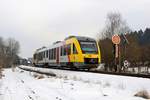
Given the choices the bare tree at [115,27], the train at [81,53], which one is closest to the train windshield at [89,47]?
the train at [81,53]

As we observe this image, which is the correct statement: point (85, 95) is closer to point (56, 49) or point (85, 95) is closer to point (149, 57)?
point (56, 49)

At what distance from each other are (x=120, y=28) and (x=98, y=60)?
3922 cm

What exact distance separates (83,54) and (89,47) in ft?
5.10

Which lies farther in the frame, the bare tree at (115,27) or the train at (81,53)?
the bare tree at (115,27)

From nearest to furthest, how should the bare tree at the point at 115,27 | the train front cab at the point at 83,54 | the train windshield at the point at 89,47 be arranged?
the train front cab at the point at 83,54
the train windshield at the point at 89,47
the bare tree at the point at 115,27

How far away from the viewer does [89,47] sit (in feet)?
94.4

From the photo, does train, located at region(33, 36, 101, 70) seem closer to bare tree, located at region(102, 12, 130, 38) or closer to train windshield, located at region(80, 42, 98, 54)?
train windshield, located at region(80, 42, 98, 54)

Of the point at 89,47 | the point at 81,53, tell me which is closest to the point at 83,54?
the point at 81,53

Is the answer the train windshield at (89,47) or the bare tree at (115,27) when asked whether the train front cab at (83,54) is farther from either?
the bare tree at (115,27)

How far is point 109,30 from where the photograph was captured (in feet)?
218

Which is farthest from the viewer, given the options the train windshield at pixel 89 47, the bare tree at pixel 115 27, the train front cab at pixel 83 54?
the bare tree at pixel 115 27

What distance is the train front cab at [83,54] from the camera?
90.0 ft

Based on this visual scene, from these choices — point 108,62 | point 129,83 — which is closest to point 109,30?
point 108,62

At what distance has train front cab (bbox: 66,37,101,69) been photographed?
90.0 ft
